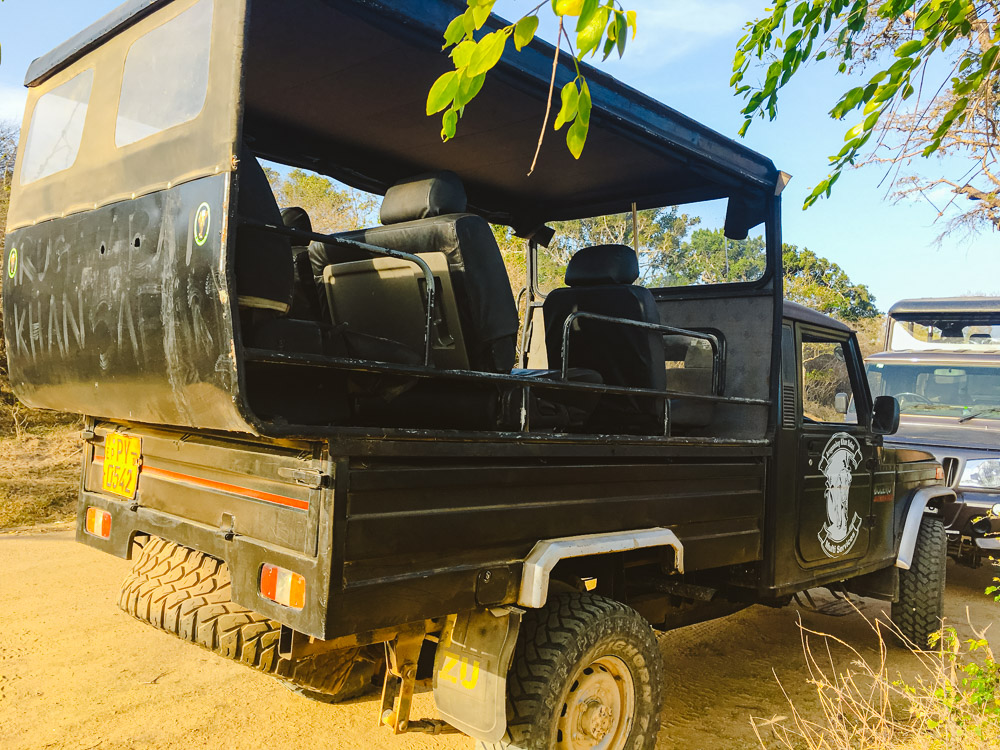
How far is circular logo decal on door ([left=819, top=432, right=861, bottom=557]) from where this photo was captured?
4.25 metres

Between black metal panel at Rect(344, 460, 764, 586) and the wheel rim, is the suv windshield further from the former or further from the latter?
the wheel rim

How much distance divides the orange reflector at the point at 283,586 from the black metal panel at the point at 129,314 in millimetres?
451

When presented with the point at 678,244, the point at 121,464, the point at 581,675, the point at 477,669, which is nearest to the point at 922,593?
the point at 678,244

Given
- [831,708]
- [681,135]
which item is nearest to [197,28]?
[681,135]

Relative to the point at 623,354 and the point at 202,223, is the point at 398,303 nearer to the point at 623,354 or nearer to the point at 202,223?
the point at 202,223

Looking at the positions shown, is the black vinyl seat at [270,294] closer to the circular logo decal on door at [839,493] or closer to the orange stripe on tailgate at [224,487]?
the orange stripe on tailgate at [224,487]

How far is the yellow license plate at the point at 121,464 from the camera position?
2.99 meters

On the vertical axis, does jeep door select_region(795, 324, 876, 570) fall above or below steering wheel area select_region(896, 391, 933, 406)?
below

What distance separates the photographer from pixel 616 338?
3.85m

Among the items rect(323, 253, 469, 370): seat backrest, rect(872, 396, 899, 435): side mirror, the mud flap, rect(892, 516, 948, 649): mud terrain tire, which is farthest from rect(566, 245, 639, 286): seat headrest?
rect(892, 516, 948, 649): mud terrain tire

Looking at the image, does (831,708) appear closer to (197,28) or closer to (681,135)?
(681,135)

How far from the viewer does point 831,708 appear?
3738 millimetres

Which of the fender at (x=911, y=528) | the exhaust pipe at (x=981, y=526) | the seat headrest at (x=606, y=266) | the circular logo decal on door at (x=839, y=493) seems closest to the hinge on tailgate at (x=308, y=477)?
the seat headrest at (x=606, y=266)

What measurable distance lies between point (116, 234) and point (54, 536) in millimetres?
4815
